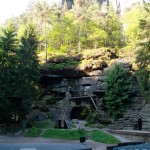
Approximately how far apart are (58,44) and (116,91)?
2214 cm

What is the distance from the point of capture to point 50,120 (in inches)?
1385

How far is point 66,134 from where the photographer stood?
29469 mm

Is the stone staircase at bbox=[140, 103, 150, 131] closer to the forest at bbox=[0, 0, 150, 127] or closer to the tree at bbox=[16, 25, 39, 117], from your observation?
the forest at bbox=[0, 0, 150, 127]

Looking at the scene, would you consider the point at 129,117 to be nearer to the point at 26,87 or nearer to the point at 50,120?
the point at 50,120

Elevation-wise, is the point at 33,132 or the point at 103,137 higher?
the point at 33,132

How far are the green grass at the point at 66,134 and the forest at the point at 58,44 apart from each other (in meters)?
4.34

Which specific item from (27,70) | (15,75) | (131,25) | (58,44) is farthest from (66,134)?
(58,44)

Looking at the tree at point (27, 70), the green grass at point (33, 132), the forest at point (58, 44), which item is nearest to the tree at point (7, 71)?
the forest at point (58, 44)

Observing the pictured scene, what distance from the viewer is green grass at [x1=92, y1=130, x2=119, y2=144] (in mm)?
26595

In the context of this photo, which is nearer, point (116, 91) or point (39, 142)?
point (39, 142)

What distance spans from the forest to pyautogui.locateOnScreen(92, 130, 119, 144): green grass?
18.0 feet

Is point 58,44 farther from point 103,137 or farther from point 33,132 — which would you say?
point 103,137

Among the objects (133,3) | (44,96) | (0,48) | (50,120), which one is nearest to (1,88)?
(0,48)

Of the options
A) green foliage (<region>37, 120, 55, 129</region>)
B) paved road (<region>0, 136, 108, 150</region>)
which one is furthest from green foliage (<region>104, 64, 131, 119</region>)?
paved road (<region>0, 136, 108, 150</region>)
